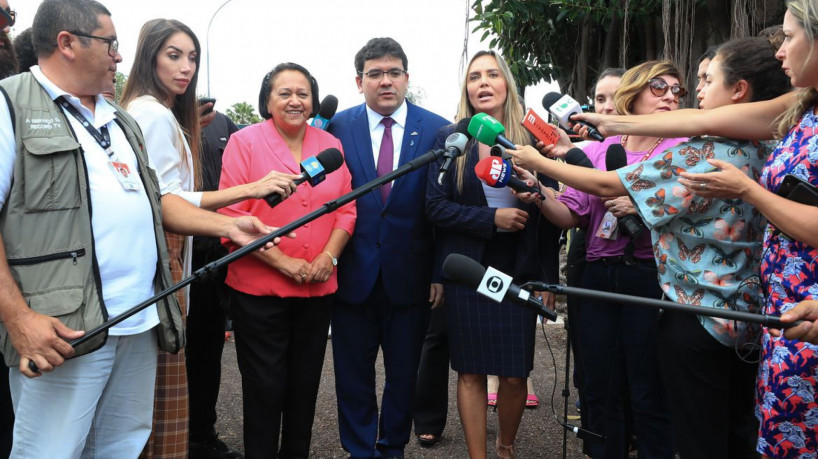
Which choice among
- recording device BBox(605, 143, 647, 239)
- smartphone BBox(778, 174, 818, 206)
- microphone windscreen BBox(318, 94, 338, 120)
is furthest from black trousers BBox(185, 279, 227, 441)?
smartphone BBox(778, 174, 818, 206)

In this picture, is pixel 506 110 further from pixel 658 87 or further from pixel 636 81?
pixel 658 87

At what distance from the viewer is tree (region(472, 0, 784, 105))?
6.13 meters

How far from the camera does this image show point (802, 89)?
255cm

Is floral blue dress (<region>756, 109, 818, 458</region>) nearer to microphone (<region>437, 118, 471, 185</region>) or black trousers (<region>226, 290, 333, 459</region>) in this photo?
microphone (<region>437, 118, 471, 185</region>)

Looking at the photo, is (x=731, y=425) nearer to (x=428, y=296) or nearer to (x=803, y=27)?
(x=803, y=27)

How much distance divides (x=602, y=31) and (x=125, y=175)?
20.5 feet

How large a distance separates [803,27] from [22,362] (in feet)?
9.29

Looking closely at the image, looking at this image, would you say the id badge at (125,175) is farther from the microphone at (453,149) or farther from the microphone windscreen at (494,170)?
the microphone windscreen at (494,170)

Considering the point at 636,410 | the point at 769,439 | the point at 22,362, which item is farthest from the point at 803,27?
the point at 22,362

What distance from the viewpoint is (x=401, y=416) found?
419 cm

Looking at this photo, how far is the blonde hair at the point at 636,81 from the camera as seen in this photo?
375 cm

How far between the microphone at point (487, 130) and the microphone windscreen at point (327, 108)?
1495mm

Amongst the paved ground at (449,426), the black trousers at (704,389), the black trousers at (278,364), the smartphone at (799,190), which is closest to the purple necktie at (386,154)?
the black trousers at (278,364)

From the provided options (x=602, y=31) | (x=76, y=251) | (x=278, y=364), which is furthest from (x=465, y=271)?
(x=602, y=31)
